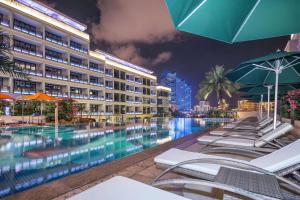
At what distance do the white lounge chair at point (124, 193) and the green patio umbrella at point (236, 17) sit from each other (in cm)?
226

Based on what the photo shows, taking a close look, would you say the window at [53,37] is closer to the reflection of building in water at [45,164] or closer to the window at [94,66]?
the window at [94,66]

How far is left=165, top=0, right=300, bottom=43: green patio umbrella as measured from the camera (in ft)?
9.38

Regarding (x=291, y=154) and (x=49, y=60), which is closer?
(x=291, y=154)

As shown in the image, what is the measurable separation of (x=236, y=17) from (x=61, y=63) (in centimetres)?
2682

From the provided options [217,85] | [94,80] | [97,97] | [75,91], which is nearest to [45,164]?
[75,91]

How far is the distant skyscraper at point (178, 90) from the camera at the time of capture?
4690 inches

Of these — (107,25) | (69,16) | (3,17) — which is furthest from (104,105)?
(107,25)

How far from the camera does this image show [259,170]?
2.25 metres

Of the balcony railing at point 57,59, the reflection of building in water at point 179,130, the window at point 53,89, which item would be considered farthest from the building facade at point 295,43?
the window at point 53,89

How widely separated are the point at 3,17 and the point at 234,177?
26924 mm

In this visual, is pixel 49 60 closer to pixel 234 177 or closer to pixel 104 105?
pixel 104 105

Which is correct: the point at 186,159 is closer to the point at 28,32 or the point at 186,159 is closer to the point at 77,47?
the point at 28,32

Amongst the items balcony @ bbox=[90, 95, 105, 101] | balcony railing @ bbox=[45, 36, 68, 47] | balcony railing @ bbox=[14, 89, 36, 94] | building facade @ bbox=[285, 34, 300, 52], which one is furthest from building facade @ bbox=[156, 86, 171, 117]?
balcony railing @ bbox=[14, 89, 36, 94]

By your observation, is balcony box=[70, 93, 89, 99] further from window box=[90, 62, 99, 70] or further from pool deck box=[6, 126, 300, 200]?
pool deck box=[6, 126, 300, 200]
